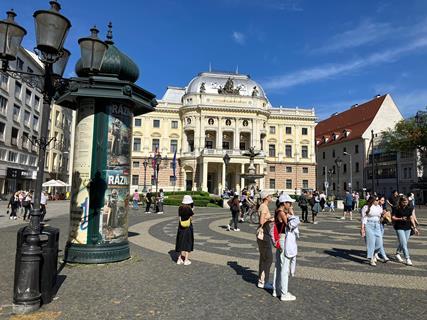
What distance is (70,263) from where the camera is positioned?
8875 millimetres

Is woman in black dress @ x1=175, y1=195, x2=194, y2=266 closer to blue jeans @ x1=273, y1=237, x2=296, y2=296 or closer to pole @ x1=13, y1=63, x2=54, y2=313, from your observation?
blue jeans @ x1=273, y1=237, x2=296, y2=296

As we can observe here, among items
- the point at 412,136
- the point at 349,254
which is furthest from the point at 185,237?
the point at 412,136

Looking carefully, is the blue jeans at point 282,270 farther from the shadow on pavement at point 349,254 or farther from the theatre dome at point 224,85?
the theatre dome at point 224,85

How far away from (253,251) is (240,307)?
5540mm

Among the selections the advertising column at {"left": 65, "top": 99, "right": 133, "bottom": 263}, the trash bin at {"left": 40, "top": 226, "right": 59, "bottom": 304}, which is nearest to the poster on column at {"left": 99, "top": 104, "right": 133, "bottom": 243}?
the advertising column at {"left": 65, "top": 99, "right": 133, "bottom": 263}

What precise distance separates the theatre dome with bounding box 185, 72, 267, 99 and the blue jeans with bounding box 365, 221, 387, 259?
61004 mm

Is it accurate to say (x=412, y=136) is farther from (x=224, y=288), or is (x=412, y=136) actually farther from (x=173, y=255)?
(x=224, y=288)

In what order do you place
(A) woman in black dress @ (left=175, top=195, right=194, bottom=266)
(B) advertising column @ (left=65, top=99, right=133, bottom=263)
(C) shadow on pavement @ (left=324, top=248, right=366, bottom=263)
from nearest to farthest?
(B) advertising column @ (left=65, top=99, right=133, bottom=263)
(A) woman in black dress @ (left=175, top=195, right=194, bottom=266)
(C) shadow on pavement @ (left=324, top=248, right=366, bottom=263)

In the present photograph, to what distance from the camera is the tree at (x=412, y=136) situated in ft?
167

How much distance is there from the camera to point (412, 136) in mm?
51281

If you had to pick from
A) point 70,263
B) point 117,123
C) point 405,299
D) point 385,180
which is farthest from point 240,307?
point 385,180

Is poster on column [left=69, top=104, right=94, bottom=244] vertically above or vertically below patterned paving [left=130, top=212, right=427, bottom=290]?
above

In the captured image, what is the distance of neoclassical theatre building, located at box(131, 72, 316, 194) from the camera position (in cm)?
6694

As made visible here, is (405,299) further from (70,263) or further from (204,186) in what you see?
(204,186)
